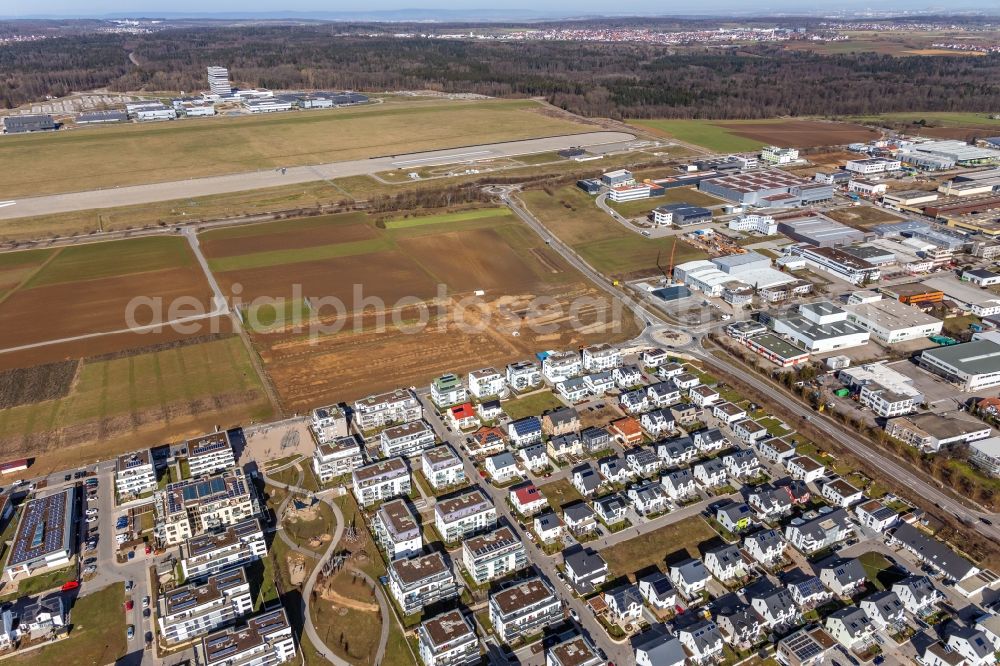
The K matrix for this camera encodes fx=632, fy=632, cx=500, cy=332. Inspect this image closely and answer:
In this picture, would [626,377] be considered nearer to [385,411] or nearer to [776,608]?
[385,411]

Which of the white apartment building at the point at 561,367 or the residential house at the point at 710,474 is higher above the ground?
the white apartment building at the point at 561,367

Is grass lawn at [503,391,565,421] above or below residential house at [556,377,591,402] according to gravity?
below

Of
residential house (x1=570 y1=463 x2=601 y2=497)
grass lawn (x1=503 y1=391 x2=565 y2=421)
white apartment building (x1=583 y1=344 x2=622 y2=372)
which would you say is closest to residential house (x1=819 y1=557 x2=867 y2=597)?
residential house (x1=570 y1=463 x2=601 y2=497)

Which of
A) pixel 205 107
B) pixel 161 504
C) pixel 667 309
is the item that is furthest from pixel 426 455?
pixel 205 107

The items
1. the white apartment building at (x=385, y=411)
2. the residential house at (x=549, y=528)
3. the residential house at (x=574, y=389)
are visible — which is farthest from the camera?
the residential house at (x=574, y=389)

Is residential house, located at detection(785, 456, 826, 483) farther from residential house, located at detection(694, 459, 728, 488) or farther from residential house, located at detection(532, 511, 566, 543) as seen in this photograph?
residential house, located at detection(532, 511, 566, 543)

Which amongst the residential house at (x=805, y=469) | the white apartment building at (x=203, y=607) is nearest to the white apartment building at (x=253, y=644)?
the white apartment building at (x=203, y=607)

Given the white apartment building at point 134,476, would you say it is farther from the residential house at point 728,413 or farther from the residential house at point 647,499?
the residential house at point 728,413

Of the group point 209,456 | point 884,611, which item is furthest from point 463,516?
point 884,611
